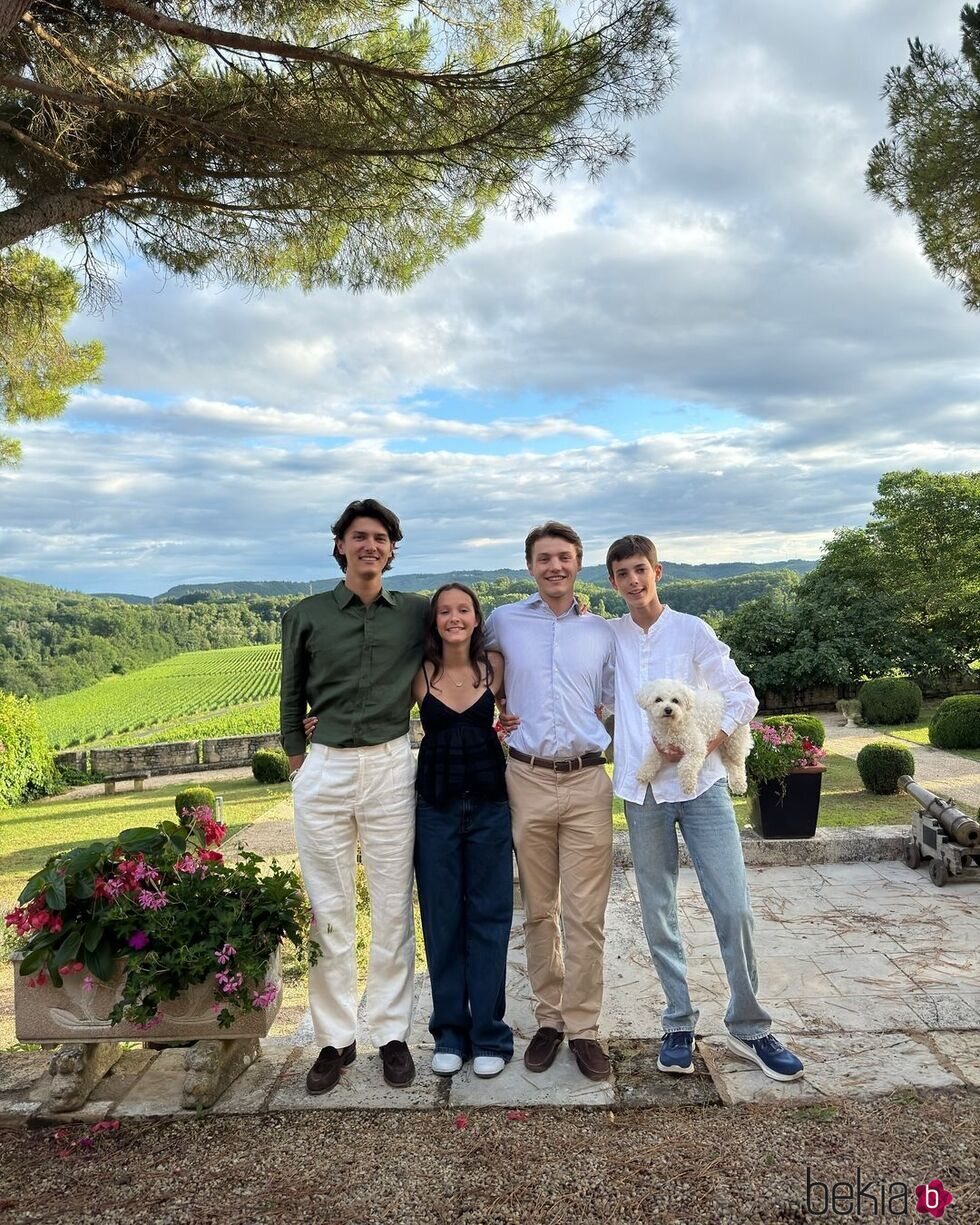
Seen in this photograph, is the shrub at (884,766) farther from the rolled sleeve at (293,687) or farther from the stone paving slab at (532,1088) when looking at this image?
the rolled sleeve at (293,687)

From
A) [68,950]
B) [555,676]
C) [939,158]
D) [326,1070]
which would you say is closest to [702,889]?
[555,676]

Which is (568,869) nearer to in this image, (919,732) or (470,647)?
(470,647)

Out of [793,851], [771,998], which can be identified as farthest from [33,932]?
[793,851]

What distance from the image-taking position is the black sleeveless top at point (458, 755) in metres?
2.92

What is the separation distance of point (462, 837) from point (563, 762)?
0.44 m

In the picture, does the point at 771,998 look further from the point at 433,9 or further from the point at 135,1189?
the point at 433,9

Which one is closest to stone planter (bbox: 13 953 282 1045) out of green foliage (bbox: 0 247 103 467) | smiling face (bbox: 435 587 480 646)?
smiling face (bbox: 435 587 480 646)

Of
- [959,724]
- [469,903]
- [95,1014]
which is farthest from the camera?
[959,724]

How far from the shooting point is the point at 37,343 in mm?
9328

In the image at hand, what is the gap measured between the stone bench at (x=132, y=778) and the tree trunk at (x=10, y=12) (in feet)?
51.4

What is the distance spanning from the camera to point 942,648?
786 inches

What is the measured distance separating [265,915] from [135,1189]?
81cm

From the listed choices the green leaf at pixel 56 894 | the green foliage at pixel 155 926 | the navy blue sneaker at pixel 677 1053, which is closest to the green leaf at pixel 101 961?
the green foliage at pixel 155 926

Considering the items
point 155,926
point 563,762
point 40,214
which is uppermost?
point 40,214
